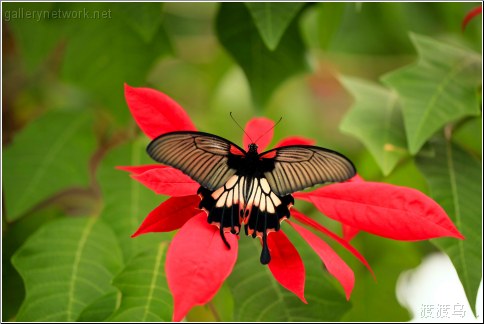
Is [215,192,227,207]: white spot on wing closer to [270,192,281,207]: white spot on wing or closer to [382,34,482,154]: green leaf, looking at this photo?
[270,192,281,207]: white spot on wing

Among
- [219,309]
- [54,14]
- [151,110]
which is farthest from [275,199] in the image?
[54,14]

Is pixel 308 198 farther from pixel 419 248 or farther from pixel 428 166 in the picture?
pixel 419 248

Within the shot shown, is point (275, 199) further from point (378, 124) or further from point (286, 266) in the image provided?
point (378, 124)

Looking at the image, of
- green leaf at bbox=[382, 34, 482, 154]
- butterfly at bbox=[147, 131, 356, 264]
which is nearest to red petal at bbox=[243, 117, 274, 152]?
butterfly at bbox=[147, 131, 356, 264]

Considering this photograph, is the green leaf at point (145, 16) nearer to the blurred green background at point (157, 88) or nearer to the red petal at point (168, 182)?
the blurred green background at point (157, 88)

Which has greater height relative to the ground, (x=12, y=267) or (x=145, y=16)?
(x=145, y=16)

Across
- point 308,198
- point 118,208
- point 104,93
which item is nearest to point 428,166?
point 308,198
